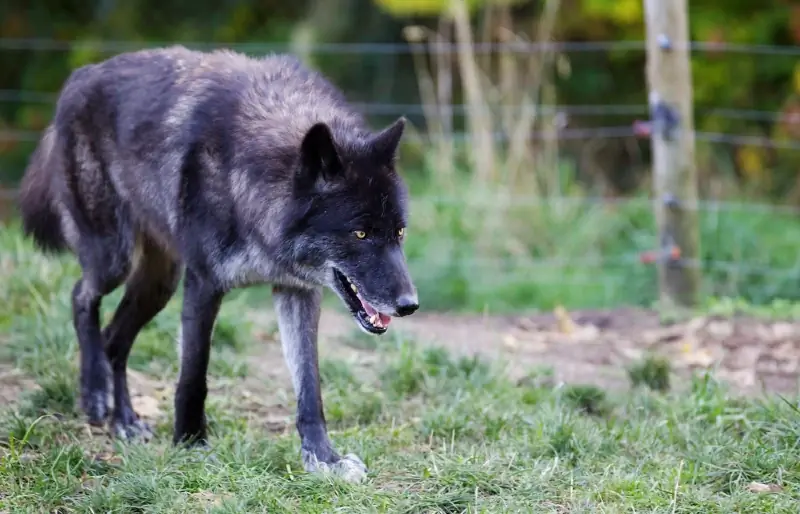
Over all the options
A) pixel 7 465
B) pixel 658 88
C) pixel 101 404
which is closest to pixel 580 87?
pixel 658 88

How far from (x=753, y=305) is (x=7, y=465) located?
5.24 m

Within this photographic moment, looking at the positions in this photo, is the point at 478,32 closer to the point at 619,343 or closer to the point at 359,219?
the point at 619,343

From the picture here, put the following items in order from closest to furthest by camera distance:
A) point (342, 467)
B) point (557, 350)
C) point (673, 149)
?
point (342, 467) → point (557, 350) → point (673, 149)

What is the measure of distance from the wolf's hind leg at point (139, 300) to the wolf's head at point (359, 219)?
1253 millimetres

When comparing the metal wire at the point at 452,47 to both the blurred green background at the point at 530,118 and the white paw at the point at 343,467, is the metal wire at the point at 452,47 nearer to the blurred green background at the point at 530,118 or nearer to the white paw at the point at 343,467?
the blurred green background at the point at 530,118

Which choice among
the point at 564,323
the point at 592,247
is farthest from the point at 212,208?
the point at 592,247

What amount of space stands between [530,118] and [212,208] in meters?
4.99

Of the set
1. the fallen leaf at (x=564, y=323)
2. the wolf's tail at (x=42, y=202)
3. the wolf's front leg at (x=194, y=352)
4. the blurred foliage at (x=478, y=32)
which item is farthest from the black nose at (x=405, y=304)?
the blurred foliage at (x=478, y=32)

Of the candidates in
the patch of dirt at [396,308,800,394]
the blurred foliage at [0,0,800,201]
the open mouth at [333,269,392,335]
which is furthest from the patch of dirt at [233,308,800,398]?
the blurred foliage at [0,0,800,201]

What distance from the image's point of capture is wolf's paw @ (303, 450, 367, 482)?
12.5ft

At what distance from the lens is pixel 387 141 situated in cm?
391

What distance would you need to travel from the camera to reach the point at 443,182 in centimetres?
877

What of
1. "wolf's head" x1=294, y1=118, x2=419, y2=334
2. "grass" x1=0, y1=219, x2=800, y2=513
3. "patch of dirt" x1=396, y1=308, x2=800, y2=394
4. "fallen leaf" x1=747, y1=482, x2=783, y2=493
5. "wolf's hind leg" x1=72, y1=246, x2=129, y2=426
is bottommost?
"patch of dirt" x1=396, y1=308, x2=800, y2=394

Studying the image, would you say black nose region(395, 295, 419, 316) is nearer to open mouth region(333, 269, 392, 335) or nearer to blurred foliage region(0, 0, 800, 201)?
open mouth region(333, 269, 392, 335)
